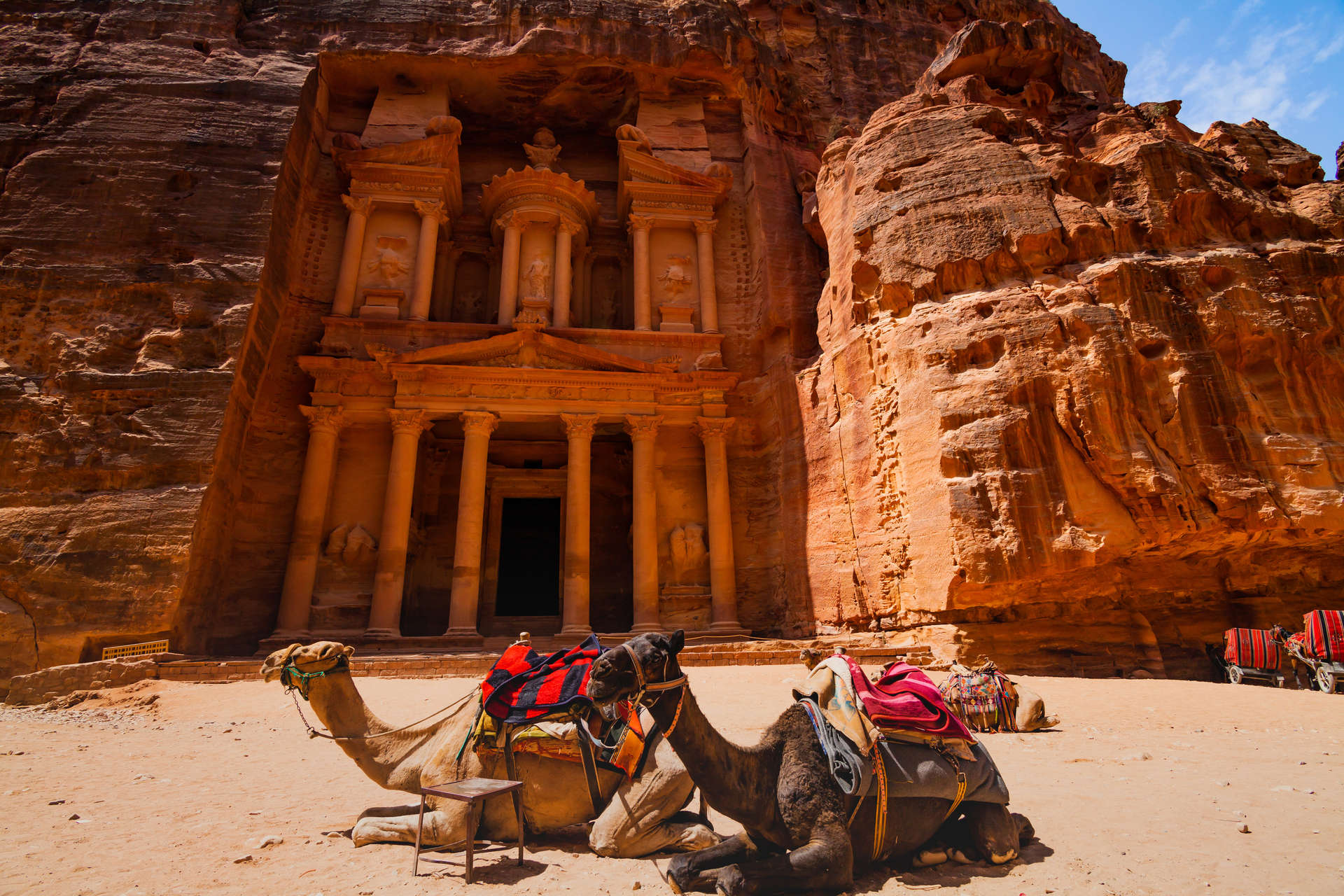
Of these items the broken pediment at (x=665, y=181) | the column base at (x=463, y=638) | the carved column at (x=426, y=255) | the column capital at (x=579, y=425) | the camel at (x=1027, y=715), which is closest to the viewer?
the camel at (x=1027, y=715)

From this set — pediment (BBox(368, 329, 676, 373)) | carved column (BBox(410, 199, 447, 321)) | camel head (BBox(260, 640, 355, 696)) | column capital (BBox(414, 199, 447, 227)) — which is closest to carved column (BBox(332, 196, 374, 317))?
column capital (BBox(414, 199, 447, 227))

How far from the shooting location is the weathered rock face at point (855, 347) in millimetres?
11094

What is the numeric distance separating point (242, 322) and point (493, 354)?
220 inches

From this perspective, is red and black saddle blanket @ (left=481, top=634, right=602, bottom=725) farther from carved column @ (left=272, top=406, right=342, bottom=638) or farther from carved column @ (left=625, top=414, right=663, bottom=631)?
carved column @ (left=272, top=406, right=342, bottom=638)

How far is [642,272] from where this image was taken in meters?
20.7

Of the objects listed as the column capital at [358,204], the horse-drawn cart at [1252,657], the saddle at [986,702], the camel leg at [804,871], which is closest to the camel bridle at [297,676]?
the camel leg at [804,871]

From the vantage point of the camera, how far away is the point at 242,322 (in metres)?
15.4

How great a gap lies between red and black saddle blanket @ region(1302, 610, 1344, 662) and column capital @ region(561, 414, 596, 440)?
14.2 metres

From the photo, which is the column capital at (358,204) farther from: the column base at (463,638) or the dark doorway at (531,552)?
the column base at (463,638)

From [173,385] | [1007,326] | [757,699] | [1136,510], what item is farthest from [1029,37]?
[173,385]

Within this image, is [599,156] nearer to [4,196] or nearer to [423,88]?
[423,88]

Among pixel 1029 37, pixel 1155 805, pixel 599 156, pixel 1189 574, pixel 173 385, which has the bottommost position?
pixel 1155 805

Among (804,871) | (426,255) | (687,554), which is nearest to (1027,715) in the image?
(804,871)

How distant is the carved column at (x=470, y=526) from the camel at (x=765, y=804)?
42.2ft
